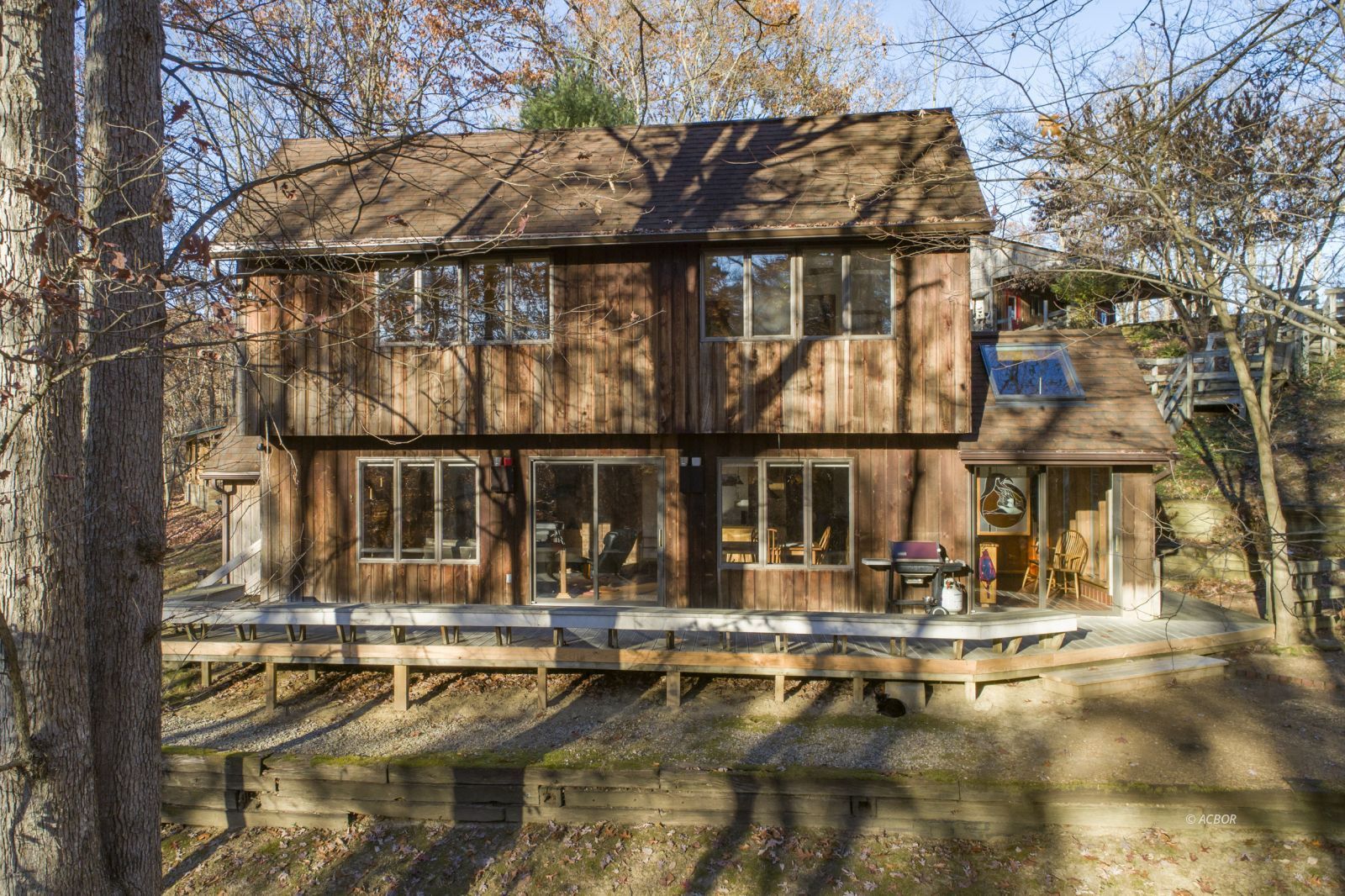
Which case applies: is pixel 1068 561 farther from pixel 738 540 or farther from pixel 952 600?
pixel 738 540

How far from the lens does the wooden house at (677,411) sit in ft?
34.6

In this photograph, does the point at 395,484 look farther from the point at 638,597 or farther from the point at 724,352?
the point at 724,352

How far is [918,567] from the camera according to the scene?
32.5 feet

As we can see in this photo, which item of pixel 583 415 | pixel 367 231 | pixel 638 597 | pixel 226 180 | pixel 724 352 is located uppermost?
pixel 367 231

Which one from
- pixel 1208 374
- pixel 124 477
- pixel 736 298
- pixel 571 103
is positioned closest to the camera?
pixel 124 477

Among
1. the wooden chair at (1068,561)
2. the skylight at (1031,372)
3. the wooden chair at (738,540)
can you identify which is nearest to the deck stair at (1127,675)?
the wooden chair at (1068,561)

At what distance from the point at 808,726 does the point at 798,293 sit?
213 inches

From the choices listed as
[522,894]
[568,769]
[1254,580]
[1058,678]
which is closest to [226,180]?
[568,769]

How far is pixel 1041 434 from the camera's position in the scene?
36.2 feet

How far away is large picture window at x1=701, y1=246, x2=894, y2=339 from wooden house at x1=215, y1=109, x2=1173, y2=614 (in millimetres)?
32

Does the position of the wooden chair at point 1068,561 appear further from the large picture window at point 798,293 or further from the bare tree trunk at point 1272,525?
the large picture window at point 798,293

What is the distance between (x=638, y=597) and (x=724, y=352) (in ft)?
11.4

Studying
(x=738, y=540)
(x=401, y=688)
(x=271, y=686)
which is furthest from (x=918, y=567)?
(x=271, y=686)

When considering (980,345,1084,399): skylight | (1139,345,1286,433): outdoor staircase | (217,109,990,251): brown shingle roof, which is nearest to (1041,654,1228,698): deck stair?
(980,345,1084,399): skylight
